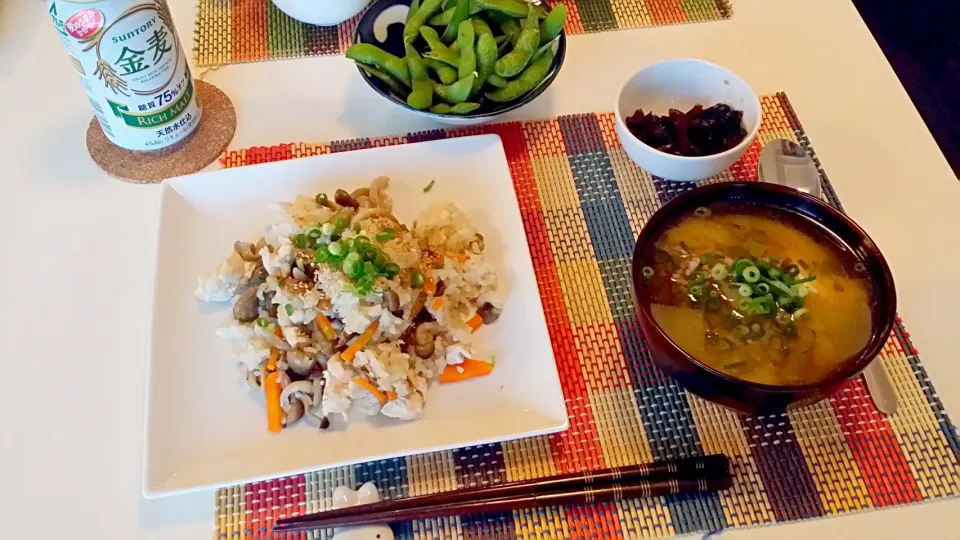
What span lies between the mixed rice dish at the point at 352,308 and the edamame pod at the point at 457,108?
21 cm

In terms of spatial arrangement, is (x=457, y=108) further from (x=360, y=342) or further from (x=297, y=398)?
(x=297, y=398)

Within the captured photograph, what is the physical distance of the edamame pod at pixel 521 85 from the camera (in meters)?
1.26

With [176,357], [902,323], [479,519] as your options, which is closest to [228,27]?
[176,357]

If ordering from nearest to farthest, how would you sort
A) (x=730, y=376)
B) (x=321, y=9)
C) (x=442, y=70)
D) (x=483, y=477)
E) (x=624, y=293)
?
(x=730, y=376) → (x=483, y=477) → (x=624, y=293) → (x=442, y=70) → (x=321, y=9)

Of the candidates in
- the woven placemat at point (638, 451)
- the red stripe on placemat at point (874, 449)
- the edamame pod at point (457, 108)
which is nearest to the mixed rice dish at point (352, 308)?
the woven placemat at point (638, 451)

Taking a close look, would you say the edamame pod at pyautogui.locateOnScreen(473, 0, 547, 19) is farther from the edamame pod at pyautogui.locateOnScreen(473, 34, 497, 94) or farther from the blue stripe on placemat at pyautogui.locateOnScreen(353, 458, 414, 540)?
the blue stripe on placemat at pyautogui.locateOnScreen(353, 458, 414, 540)

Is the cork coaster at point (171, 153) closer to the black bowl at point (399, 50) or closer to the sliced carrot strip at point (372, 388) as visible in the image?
the black bowl at point (399, 50)

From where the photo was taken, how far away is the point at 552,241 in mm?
1229

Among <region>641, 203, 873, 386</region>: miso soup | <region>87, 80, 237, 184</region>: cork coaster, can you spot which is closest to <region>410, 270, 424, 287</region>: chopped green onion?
<region>641, 203, 873, 386</region>: miso soup

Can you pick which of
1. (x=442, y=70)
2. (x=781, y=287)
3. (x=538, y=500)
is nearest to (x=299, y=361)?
(x=538, y=500)

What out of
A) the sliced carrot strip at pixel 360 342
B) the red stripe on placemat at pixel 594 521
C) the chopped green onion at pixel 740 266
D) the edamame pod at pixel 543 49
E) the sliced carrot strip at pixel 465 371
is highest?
the edamame pod at pixel 543 49

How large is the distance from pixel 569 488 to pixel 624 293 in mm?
356

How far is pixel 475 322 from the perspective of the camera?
1.08m

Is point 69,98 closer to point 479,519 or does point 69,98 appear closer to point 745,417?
point 479,519
